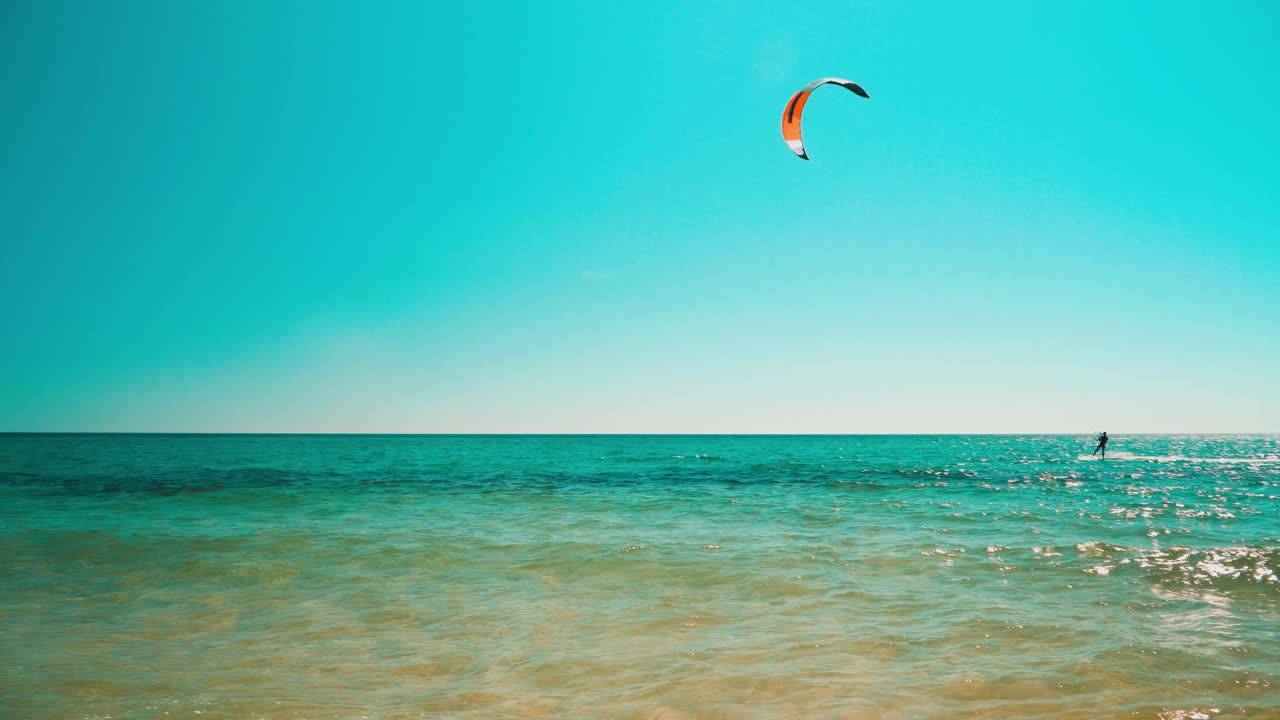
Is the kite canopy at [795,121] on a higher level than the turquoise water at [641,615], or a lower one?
higher

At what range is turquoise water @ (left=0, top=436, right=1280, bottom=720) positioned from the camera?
580 cm

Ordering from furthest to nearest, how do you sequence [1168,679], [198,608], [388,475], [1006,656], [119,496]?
[388,475] < [119,496] < [198,608] < [1006,656] < [1168,679]

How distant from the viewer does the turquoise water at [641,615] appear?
5.80 m

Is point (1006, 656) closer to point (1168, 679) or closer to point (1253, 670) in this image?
point (1168, 679)

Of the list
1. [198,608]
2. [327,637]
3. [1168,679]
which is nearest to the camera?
[1168,679]

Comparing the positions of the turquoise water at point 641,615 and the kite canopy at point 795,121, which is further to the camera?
the kite canopy at point 795,121

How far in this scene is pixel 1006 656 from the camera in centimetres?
669

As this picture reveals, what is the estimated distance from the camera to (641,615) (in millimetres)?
8328

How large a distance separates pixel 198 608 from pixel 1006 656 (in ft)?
32.5

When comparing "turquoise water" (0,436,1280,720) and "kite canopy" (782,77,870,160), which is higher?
"kite canopy" (782,77,870,160)

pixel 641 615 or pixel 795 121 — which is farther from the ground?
pixel 795 121

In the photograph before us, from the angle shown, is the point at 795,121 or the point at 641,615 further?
the point at 795,121

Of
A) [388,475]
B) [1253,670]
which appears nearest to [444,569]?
[1253,670]

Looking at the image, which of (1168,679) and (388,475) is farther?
(388,475)
